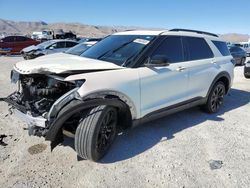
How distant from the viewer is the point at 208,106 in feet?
17.0

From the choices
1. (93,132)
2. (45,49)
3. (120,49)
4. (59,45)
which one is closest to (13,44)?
(59,45)

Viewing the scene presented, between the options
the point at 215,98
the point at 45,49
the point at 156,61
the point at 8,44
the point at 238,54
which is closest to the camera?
the point at 156,61

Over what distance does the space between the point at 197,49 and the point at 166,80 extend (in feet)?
4.47

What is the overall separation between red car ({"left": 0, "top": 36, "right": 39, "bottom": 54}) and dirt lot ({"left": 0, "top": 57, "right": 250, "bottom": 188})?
1685 cm

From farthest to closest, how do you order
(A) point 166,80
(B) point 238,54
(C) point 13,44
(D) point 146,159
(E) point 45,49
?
(C) point 13,44 < (B) point 238,54 < (E) point 45,49 < (A) point 166,80 < (D) point 146,159

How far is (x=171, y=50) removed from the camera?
13.6 feet

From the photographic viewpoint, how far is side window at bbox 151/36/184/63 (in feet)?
13.0

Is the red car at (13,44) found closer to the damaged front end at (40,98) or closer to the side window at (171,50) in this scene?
the damaged front end at (40,98)

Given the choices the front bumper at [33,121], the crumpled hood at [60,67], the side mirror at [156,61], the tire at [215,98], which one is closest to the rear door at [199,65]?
the tire at [215,98]

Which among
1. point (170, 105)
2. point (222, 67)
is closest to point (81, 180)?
point (170, 105)

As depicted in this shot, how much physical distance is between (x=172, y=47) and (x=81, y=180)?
2.71 meters

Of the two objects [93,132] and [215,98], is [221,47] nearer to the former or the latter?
[215,98]

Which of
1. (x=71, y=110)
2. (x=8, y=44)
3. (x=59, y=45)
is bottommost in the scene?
(x=71, y=110)

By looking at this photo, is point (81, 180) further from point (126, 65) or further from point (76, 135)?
point (126, 65)
